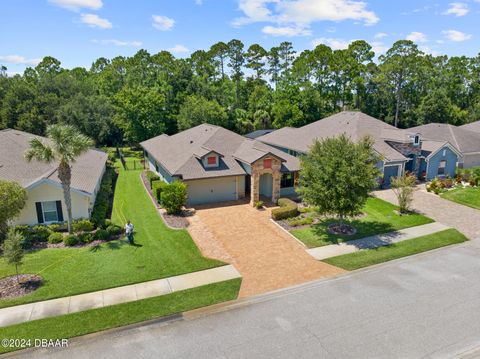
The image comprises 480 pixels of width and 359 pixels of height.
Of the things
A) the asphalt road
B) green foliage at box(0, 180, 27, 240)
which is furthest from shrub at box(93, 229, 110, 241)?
the asphalt road

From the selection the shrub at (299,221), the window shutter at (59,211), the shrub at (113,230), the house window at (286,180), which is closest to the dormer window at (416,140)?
the house window at (286,180)

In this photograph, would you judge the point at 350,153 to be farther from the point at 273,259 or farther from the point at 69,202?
the point at 69,202

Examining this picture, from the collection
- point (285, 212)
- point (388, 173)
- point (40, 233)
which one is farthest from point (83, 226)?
point (388, 173)

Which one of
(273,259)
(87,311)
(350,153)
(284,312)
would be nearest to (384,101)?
(350,153)

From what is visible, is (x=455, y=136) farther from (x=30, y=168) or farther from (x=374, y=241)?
(x=30, y=168)

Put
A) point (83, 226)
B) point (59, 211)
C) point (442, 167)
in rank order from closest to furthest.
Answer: point (83, 226)
point (59, 211)
point (442, 167)

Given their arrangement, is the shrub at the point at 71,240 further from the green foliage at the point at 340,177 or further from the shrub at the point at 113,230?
the green foliage at the point at 340,177

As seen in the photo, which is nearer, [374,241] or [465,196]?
[374,241]
